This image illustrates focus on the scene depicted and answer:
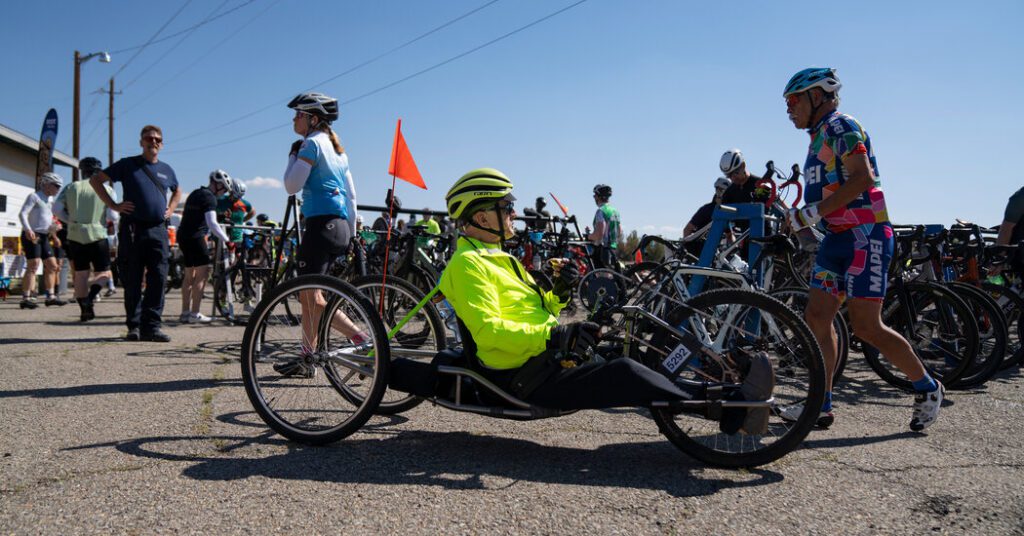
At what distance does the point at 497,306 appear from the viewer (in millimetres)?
2775

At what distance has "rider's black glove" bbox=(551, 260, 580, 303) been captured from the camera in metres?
2.77

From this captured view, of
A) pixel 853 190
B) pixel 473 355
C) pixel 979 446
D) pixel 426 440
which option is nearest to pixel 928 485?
pixel 979 446

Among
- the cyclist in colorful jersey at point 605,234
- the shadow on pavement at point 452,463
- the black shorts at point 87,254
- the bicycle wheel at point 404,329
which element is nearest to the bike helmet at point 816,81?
the shadow on pavement at point 452,463

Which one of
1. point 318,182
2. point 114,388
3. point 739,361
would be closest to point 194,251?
point 114,388

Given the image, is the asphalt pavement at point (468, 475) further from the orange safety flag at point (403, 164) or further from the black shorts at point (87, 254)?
the black shorts at point (87, 254)

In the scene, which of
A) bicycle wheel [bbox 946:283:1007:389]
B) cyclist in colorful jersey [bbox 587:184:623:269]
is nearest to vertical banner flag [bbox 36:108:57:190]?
cyclist in colorful jersey [bbox 587:184:623:269]

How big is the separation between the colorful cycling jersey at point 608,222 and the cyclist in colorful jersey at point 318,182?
238 inches

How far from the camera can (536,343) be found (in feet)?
8.77

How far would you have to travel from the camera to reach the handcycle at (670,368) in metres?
2.63

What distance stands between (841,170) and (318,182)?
321 centimetres

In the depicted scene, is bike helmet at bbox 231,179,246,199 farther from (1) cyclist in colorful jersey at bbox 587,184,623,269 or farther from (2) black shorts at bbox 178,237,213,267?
(1) cyclist in colorful jersey at bbox 587,184,623,269

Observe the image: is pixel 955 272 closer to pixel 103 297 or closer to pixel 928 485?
pixel 928 485

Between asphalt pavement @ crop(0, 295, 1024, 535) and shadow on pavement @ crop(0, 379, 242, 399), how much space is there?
0.03 meters

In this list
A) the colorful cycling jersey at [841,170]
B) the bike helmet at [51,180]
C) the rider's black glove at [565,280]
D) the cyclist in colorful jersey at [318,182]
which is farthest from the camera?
the bike helmet at [51,180]
